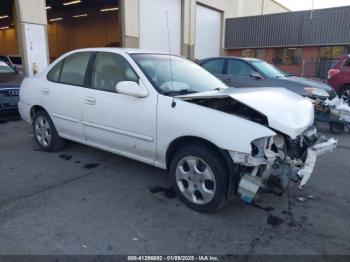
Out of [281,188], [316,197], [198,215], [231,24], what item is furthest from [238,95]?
[231,24]

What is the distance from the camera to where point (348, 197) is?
3.79 metres

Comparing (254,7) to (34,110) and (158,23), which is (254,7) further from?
(34,110)

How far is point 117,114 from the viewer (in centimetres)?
388

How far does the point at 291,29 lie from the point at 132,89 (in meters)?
20.6

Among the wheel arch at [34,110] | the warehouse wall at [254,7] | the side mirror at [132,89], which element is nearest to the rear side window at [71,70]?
the wheel arch at [34,110]

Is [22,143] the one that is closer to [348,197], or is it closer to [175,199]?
[175,199]

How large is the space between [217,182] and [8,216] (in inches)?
84.2

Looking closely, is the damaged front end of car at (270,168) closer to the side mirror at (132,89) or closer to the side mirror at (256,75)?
the side mirror at (132,89)

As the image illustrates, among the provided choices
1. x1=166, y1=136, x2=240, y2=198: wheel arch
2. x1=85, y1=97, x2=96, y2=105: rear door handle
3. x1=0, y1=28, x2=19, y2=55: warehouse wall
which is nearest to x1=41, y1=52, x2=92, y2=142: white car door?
x1=85, y1=97, x2=96, y2=105: rear door handle

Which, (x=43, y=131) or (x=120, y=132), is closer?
(x=120, y=132)

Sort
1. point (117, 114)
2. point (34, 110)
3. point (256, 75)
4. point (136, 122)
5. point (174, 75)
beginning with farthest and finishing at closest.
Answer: point (256, 75) → point (34, 110) → point (174, 75) → point (117, 114) → point (136, 122)

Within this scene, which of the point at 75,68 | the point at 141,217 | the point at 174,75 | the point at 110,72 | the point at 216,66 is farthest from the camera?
the point at 216,66

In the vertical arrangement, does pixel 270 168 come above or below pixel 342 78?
below

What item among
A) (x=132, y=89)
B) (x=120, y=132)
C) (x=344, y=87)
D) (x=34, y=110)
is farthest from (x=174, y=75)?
(x=344, y=87)
